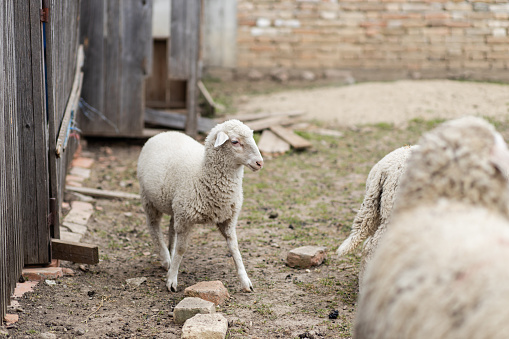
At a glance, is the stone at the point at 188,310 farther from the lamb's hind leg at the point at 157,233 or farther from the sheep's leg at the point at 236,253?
the lamb's hind leg at the point at 157,233

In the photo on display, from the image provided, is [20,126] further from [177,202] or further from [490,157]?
[490,157]

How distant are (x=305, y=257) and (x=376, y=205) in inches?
35.0

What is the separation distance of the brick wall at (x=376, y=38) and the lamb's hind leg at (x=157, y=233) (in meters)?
8.25

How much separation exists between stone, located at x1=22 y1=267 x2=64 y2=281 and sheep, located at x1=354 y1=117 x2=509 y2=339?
9.33ft

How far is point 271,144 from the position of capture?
879 centimetres

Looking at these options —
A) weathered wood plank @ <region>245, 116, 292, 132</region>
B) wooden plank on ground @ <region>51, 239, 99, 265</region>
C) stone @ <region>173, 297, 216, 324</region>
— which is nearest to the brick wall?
weathered wood plank @ <region>245, 116, 292, 132</region>

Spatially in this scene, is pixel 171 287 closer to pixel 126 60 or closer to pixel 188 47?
pixel 126 60

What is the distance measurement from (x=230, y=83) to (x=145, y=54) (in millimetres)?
4465

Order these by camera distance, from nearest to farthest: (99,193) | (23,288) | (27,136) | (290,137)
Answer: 1. (23,288)
2. (27,136)
3. (99,193)
4. (290,137)

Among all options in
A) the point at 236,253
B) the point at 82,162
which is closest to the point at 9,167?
the point at 236,253

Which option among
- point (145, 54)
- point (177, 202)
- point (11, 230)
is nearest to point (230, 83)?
point (145, 54)

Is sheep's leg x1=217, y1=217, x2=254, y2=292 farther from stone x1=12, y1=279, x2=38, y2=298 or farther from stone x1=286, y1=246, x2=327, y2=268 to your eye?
stone x1=12, y1=279, x2=38, y2=298

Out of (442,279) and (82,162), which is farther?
(82,162)

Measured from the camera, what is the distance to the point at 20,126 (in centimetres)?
415
